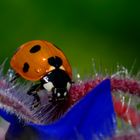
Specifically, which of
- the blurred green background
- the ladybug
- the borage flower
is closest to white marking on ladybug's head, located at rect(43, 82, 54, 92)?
the ladybug

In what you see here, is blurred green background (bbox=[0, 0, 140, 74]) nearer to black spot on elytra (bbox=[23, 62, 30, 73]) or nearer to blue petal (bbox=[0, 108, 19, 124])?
black spot on elytra (bbox=[23, 62, 30, 73])

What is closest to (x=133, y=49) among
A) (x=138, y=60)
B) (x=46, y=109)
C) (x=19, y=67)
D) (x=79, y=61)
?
(x=138, y=60)

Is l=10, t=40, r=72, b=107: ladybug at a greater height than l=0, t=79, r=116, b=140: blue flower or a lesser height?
greater

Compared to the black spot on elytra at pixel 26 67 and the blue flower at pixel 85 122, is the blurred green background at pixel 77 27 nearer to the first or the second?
the black spot on elytra at pixel 26 67

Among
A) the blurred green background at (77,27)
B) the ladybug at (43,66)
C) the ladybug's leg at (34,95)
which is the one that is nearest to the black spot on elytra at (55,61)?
the ladybug at (43,66)

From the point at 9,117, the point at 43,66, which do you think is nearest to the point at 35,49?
the point at 43,66

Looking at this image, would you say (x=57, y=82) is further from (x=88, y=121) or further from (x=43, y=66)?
(x=88, y=121)
